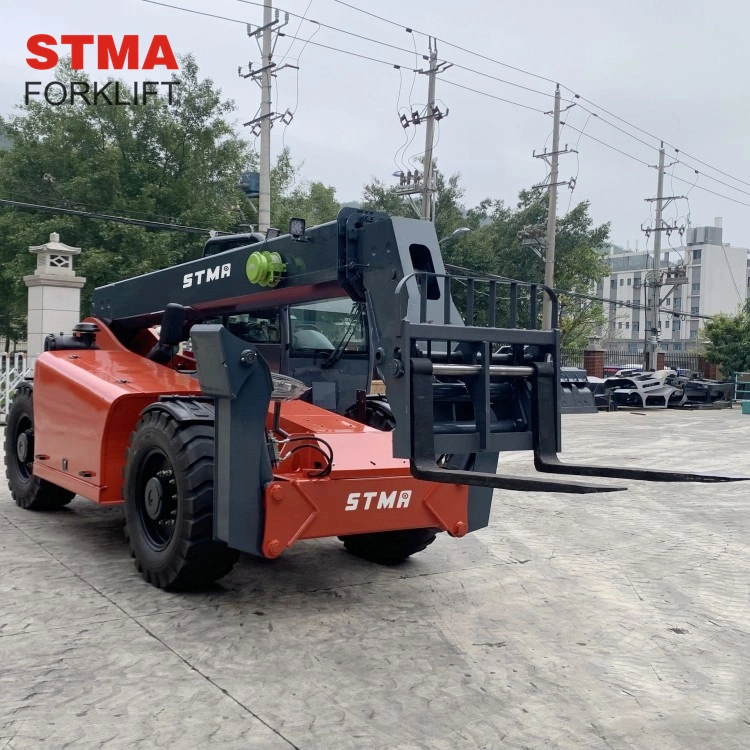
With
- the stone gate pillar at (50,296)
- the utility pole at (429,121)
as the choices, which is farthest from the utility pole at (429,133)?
the stone gate pillar at (50,296)

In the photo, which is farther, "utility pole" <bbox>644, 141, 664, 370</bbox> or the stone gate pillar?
"utility pole" <bbox>644, 141, 664, 370</bbox>

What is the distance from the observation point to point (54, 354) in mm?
6945

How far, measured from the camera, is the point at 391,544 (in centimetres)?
595

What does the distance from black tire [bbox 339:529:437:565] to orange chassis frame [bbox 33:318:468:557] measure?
0.63 meters

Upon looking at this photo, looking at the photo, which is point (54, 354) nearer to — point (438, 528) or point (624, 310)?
point (438, 528)

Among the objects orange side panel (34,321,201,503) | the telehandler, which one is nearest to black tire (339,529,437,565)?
the telehandler

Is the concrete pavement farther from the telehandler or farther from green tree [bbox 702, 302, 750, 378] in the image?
green tree [bbox 702, 302, 750, 378]

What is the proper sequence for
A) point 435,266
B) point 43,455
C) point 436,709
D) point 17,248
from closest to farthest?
point 436,709
point 435,266
point 43,455
point 17,248

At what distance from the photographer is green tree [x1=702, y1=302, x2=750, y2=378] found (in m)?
39.1

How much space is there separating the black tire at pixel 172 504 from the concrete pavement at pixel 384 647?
0.63 feet

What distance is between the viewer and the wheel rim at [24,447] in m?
7.55

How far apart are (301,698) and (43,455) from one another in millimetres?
3940

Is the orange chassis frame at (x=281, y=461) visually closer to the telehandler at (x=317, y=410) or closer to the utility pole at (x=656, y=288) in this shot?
the telehandler at (x=317, y=410)

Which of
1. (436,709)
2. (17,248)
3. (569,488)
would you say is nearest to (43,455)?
(436,709)
